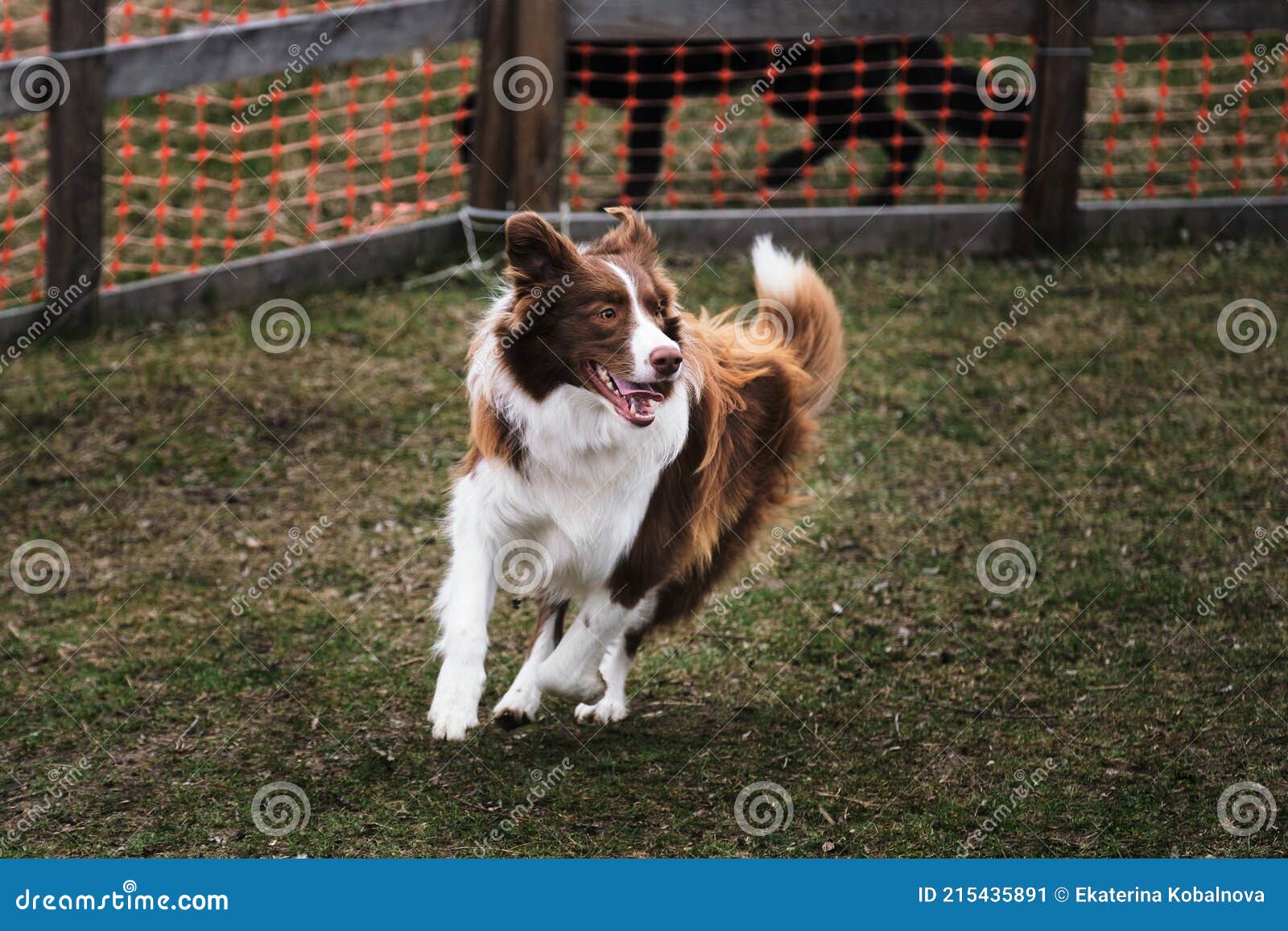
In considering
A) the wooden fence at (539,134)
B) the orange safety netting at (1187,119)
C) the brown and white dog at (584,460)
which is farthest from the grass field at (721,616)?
the orange safety netting at (1187,119)

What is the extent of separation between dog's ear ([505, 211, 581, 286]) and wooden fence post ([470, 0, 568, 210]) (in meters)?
3.67

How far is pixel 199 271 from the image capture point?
288 inches

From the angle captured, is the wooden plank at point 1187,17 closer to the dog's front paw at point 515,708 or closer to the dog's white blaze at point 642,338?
the dog's white blaze at point 642,338

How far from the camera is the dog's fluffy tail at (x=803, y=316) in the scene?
4.89 meters

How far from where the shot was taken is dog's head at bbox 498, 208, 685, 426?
381 cm

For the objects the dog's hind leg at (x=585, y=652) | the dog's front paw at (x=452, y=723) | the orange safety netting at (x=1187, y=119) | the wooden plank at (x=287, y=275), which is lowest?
the wooden plank at (x=287, y=275)

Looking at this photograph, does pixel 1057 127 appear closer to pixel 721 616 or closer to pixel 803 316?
pixel 803 316

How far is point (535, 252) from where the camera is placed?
12.7 ft

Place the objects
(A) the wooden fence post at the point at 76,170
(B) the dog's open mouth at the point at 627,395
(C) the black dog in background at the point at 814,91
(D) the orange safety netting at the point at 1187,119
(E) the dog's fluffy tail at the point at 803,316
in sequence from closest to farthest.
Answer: (B) the dog's open mouth at the point at 627,395, (E) the dog's fluffy tail at the point at 803,316, (A) the wooden fence post at the point at 76,170, (C) the black dog in background at the point at 814,91, (D) the orange safety netting at the point at 1187,119

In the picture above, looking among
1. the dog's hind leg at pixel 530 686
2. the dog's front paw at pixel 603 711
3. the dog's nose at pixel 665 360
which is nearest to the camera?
the dog's nose at pixel 665 360

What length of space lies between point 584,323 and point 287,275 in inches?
158

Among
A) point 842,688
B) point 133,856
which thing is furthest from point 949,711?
point 133,856

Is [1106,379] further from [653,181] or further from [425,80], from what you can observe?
[425,80]

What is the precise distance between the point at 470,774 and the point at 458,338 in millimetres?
3266
